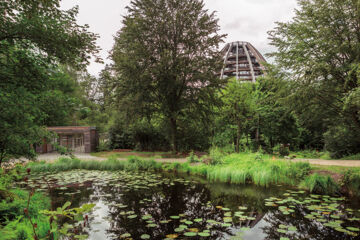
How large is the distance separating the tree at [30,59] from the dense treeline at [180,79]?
0.02m

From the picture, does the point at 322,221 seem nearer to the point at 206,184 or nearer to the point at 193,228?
the point at 193,228

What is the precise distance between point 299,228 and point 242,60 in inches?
2966

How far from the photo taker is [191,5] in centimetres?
1452

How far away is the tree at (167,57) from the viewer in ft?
43.7

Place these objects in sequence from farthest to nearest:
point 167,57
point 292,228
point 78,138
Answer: point 78,138 → point 167,57 → point 292,228

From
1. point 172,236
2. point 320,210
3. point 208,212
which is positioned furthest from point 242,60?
point 172,236

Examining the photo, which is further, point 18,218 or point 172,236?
Result: point 172,236

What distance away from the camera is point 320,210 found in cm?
500

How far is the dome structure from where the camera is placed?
6783cm

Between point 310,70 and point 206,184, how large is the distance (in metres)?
6.61

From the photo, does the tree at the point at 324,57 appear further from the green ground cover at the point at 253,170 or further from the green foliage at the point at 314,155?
the green foliage at the point at 314,155

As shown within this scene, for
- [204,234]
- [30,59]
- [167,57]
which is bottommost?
[204,234]

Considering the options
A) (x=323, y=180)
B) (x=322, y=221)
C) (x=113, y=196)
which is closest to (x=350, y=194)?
(x=323, y=180)

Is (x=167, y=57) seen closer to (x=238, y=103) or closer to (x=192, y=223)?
(x=238, y=103)
